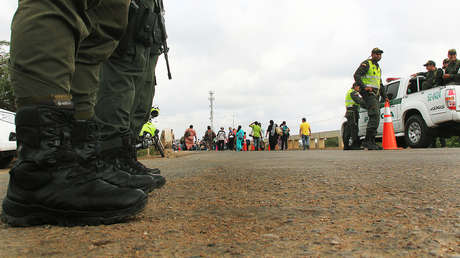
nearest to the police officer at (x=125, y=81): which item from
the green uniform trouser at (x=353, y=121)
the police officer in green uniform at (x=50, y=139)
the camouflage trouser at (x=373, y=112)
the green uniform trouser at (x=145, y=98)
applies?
the green uniform trouser at (x=145, y=98)

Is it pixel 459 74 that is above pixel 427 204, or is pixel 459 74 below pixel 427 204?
above

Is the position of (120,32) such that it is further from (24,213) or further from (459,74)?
(459,74)

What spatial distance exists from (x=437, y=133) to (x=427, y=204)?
7391 millimetres

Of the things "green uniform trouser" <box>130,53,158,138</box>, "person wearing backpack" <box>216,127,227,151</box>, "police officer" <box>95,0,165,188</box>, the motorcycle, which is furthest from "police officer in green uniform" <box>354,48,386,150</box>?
"person wearing backpack" <box>216,127,227,151</box>

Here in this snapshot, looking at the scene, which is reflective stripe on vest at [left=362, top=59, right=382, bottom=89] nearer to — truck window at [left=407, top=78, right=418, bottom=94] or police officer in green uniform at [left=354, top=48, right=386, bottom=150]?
police officer in green uniform at [left=354, top=48, right=386, bottom=150]

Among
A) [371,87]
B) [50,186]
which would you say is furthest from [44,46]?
[371,87]

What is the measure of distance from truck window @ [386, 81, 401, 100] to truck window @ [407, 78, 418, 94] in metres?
0.29

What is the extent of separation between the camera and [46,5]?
115 cm

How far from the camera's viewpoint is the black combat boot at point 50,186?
1120 mm

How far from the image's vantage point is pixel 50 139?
1.14 metres

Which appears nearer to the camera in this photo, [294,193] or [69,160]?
[69,160]

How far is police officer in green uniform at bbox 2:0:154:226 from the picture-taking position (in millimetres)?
1126

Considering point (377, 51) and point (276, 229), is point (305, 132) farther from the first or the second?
point (276, 229)

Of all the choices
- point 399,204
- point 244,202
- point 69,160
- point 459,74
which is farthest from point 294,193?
point 459,74
